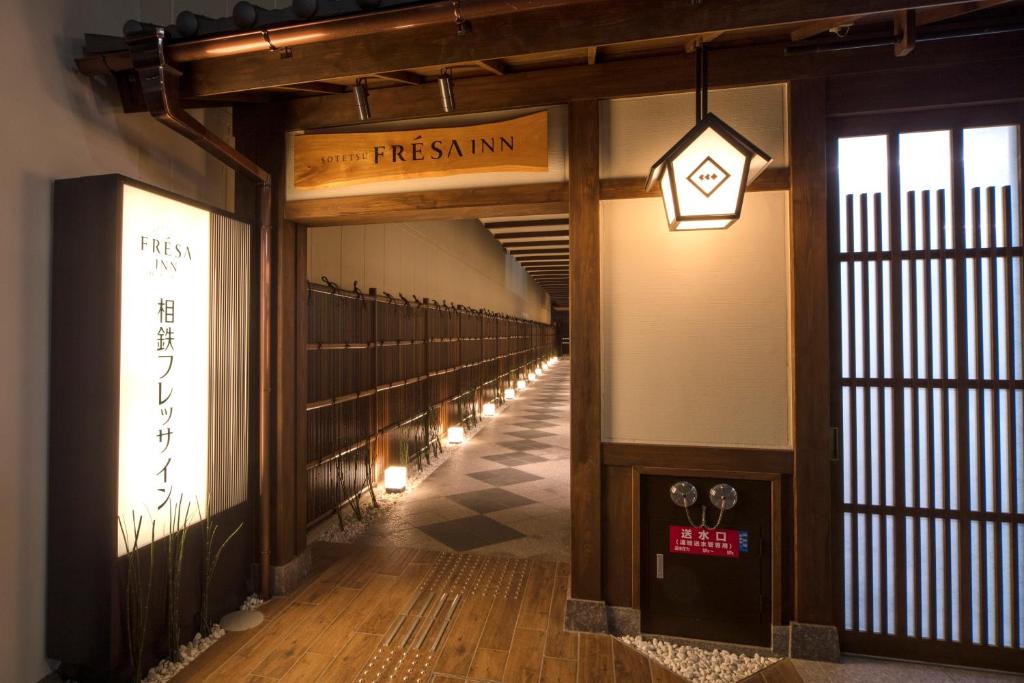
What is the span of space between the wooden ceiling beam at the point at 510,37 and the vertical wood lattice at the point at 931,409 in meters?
1.24

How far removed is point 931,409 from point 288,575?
4.37 metres

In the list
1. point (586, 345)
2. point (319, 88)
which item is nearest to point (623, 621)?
point (586, 345)

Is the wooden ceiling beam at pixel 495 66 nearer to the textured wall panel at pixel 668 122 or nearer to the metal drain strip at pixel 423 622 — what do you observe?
the textured wall panel at pixel 668 122

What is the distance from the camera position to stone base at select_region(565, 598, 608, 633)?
119 inches

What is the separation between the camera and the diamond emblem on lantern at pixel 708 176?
2.41 metres

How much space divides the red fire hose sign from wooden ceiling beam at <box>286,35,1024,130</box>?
270 centimetres

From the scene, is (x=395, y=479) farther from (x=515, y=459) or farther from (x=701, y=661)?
(x=701, y=661)

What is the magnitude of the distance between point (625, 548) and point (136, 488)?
2807 millimetres

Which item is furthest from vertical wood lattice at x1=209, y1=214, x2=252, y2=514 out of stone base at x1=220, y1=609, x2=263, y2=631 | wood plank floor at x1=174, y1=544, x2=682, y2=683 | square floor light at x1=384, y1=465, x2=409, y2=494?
square floor light at x1=384, y1=465, x2=409, y2=494

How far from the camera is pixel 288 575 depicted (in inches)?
140

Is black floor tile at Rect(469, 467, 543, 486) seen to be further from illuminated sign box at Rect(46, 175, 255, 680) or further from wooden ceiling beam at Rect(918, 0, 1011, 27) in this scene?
wooden ceiling beam at Rect(918, 0, 1011, 27)

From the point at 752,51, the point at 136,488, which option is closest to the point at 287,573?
the point at 136,488

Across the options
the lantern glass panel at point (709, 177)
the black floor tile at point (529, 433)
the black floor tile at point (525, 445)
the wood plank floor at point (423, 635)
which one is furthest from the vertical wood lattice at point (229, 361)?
the black floor tile at point (529, 433)

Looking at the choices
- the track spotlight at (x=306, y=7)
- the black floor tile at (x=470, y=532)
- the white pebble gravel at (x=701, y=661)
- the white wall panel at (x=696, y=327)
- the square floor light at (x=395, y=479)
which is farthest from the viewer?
the square floor light at (x=395, y=479)
